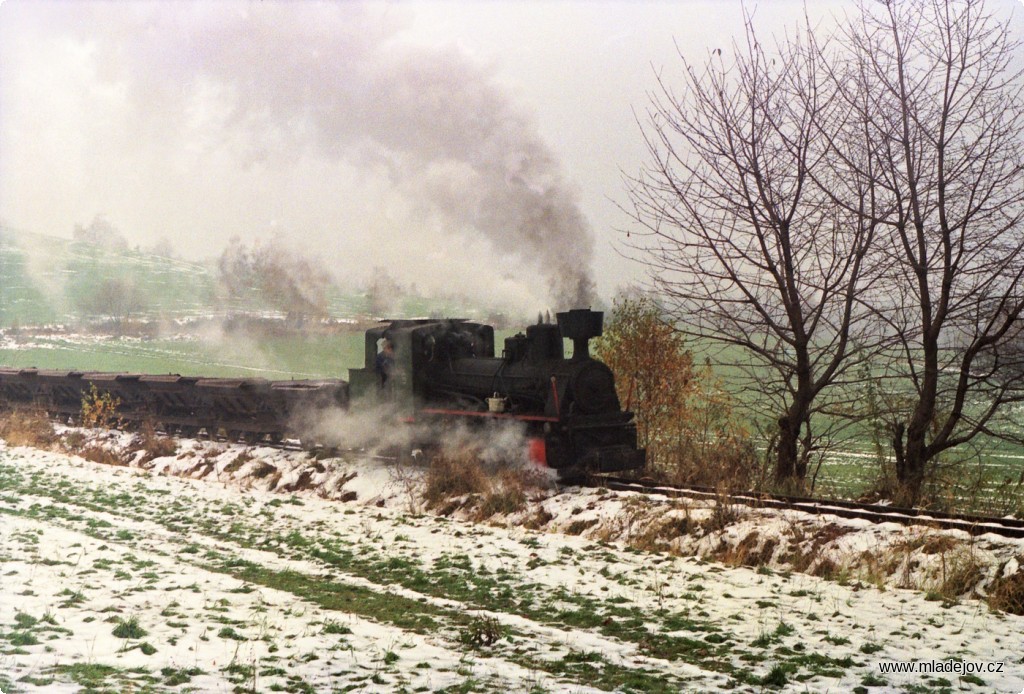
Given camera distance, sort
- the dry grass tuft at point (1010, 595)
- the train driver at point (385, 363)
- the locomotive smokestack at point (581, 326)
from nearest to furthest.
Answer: the dry grass tuft at point (1010, 595) < the locomotive smokestack at point (581, 326) < the train driver at point (385, 363)

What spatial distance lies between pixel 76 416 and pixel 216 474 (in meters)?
10.2

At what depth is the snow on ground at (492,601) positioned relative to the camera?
21.3 feet

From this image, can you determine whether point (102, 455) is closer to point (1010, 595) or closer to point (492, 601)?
point (492, 601)

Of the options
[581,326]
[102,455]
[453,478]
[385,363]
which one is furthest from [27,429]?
[581,326]

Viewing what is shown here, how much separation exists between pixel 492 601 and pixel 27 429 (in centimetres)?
1896

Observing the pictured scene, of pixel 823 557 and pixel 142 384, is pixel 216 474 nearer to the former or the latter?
pixel 142 384

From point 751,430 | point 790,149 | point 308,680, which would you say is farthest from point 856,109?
point 308,680

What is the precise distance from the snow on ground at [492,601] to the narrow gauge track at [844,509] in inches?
14.1

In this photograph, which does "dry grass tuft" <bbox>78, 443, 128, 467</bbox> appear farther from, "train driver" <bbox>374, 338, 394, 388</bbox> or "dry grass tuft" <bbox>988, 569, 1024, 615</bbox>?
"dry grass tuft" <bbox>988, 569, 1024, 615</bbox>

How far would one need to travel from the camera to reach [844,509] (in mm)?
10250

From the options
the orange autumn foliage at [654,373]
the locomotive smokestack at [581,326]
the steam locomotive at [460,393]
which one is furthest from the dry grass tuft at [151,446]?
the locomotive smokestack at [581,326]

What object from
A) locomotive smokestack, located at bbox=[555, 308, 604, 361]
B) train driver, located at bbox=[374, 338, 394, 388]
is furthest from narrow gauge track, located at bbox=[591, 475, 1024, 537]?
train driver, located at bbox=[374, 338, 394, 388]

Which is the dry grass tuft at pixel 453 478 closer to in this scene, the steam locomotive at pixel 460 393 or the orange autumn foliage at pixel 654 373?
the steam locomotive at pixel 460 393

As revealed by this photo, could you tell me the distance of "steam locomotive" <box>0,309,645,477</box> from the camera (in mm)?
13328
